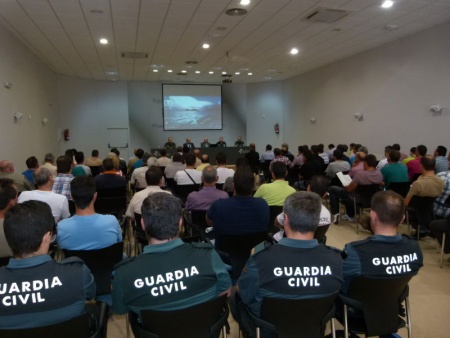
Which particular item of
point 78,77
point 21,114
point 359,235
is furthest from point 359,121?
point 78,77

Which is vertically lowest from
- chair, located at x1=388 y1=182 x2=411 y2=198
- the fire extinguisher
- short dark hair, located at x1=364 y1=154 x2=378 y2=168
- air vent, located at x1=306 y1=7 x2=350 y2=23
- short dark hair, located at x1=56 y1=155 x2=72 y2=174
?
chair, located at x1=388 y1=182 x2=411 y2=198

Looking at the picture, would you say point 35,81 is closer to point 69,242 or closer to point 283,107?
point 69,242

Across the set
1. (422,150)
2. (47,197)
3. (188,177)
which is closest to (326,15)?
(422,150)

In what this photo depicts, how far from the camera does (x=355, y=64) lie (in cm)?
1141

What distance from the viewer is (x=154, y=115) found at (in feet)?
55.1

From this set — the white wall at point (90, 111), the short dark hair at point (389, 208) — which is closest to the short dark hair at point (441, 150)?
the short dark hair at point (389, 208)

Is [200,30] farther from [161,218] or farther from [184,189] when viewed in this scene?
[161,218]

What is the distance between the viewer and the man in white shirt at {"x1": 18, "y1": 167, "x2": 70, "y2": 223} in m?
3.78

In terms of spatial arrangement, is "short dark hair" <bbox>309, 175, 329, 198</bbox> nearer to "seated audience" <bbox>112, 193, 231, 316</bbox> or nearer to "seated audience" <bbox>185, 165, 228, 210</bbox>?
"seated audience" <bbox>185, 165, 228, 210</bbox>

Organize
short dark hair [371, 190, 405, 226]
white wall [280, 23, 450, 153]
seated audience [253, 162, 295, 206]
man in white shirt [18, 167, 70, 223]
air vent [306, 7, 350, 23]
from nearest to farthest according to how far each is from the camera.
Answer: short dark hair [371, 190, 405, 226] < man in white shirt [18, 167, 70, 223] < seated audience [253, 162, 295, 206] < air vent [306, 7, 350, 23] < white wall [280, 23, 450, 153]

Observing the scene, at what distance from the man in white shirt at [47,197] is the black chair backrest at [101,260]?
1.39 m

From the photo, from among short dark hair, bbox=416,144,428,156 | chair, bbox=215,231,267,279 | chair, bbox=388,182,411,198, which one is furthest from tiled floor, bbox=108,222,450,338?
short dark hair, bbox=416,144,428,156

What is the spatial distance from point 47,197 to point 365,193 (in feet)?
15.2

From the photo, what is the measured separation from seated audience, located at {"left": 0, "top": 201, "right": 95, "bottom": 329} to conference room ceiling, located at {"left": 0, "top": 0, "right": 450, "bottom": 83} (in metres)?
Answer: 5.61
